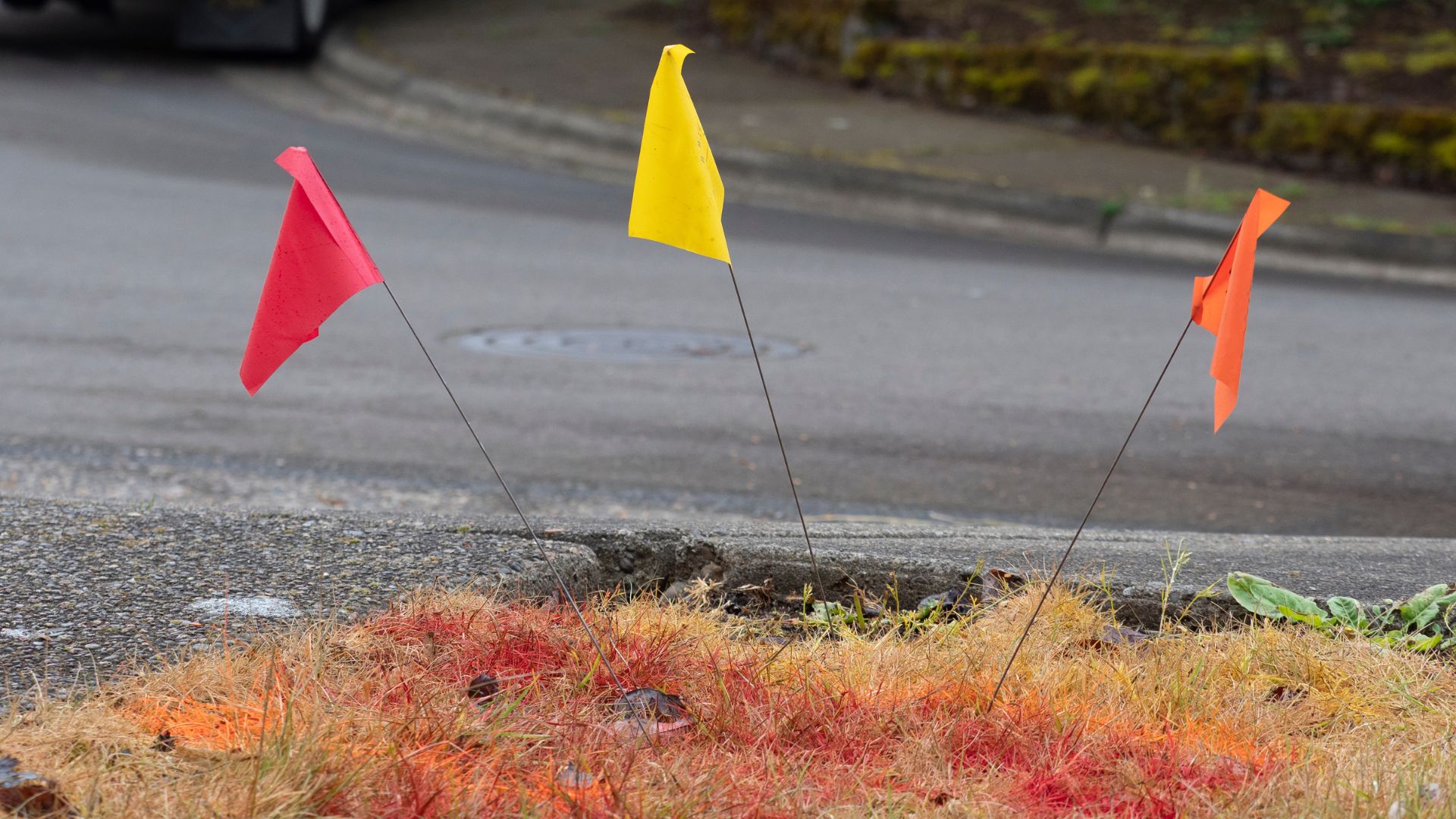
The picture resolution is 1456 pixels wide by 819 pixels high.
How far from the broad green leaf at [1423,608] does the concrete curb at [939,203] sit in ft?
19.7

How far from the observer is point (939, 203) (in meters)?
9.47

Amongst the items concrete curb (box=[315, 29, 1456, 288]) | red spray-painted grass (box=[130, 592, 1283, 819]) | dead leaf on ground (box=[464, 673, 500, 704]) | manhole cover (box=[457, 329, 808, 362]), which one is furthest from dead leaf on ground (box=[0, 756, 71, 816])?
concrete curb (box=[315, 29, 1456, 288])

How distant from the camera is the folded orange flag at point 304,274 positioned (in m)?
2.22

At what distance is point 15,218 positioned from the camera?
7.61m

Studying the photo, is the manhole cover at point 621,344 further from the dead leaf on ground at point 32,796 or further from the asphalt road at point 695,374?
the dead leaf on ground at point 32,796

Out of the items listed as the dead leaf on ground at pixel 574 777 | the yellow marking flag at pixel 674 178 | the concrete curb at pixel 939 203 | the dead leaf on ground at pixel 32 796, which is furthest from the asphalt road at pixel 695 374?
the dead leaf on ground at pixel 32 796

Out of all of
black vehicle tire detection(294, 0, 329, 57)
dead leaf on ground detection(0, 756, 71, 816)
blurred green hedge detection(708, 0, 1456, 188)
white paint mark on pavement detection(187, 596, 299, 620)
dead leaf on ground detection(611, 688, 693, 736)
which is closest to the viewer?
dead leaf on ground detection(0, 756, 71, 816)

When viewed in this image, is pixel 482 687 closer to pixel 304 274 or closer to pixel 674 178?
pixel 304 274

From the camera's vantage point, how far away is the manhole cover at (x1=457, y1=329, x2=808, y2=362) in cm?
578

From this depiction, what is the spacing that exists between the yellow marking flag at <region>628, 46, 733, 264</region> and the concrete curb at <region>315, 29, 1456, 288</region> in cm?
688

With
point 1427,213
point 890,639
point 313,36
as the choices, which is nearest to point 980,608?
point 890,639

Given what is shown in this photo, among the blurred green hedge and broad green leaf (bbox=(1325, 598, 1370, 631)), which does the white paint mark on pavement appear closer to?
broad green leaf (bbox=(1325, 598, 1370, 631))

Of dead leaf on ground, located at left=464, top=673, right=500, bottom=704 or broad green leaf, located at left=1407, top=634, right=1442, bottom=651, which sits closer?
dead leaf on ground, located at left=464, top=673, right=500, bottom=704

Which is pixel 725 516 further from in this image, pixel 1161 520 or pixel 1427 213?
pixel 1427 213
